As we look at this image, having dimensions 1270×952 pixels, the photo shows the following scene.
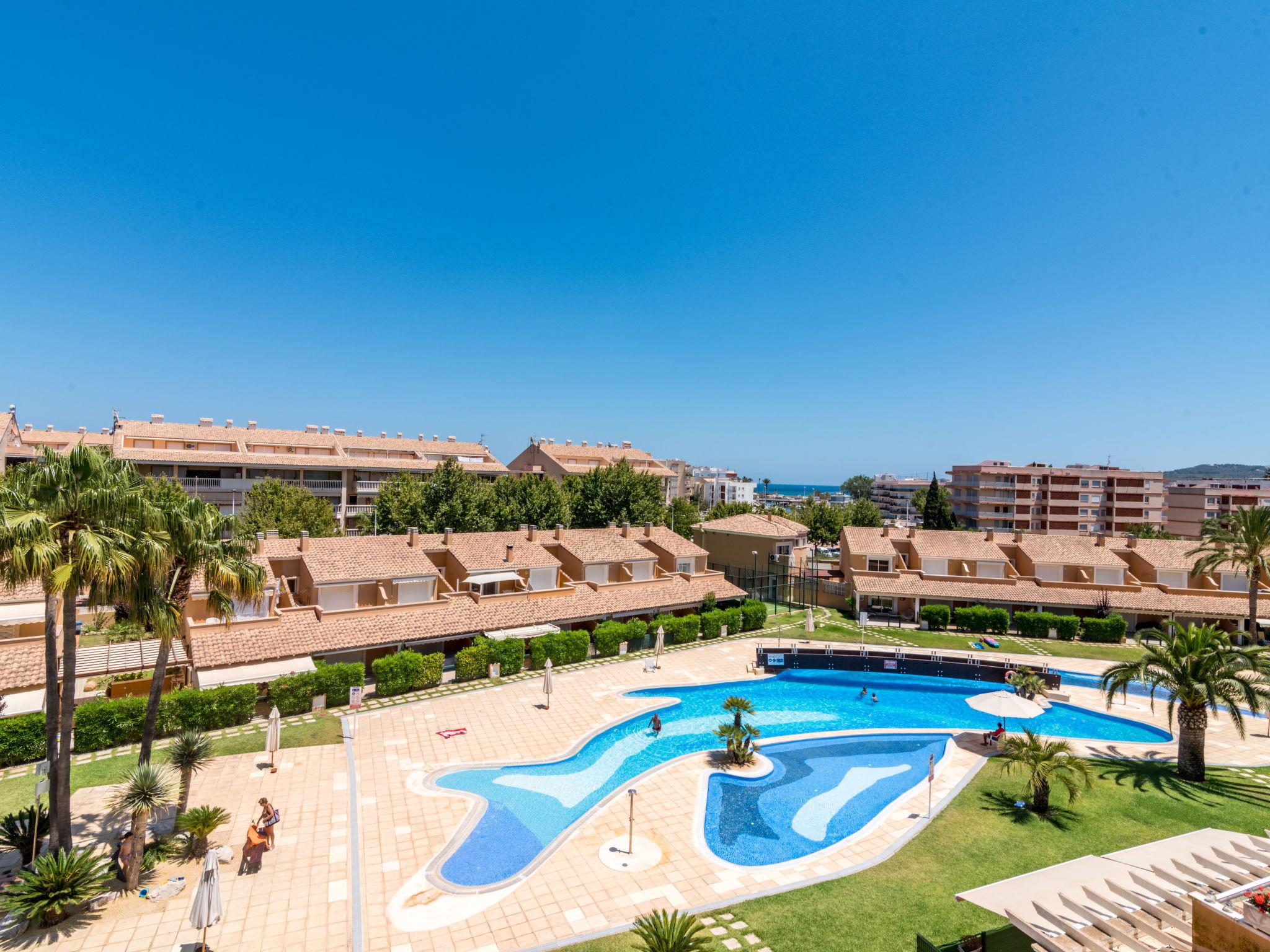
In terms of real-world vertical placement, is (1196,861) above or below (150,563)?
below

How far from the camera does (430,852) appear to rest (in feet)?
56.0

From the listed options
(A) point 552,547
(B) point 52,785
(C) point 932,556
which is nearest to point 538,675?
(A) point 552,547

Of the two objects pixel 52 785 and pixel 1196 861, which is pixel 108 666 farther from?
pixel 1196 861

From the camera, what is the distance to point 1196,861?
1480cm

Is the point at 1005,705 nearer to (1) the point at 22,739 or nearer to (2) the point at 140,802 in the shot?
(2) the point at 140,802

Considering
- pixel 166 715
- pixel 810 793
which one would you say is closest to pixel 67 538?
pixel 166 715

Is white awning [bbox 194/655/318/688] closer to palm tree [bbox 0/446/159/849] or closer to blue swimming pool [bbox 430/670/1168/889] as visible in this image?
blue swimming pool [bbox 430/670/1168/889]

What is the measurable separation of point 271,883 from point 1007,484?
121m

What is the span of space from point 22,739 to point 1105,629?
56630 millimetres

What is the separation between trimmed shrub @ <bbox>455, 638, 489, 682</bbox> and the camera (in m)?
31.2

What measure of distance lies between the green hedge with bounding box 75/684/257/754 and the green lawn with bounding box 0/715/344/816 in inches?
42.1

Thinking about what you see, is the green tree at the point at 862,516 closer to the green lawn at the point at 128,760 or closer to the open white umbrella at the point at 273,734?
the green lawn at the point at 128,760

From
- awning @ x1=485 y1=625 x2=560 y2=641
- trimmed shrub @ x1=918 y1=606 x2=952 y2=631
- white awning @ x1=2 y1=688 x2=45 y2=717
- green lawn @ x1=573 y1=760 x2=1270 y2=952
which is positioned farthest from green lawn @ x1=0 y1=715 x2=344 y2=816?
trimmed shrub @ x1=918 y1=606 x2=952 y2=631

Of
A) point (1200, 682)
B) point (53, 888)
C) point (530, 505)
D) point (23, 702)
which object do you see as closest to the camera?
point (53, 888)
